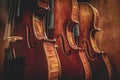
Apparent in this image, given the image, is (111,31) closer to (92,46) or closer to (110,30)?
(110,30)

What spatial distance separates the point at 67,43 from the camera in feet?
9.07

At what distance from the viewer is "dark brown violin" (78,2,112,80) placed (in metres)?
3.33

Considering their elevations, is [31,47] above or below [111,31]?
below

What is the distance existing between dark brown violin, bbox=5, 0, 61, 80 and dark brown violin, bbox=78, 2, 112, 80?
1180 millimetres

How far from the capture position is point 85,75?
9.39 feet

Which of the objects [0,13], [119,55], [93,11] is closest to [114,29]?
[119,55]

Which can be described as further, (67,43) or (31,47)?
(67,43)

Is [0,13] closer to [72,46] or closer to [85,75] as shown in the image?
[72,46]

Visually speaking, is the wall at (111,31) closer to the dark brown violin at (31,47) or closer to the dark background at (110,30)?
the dark background at (110,30)

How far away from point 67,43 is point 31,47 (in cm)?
76

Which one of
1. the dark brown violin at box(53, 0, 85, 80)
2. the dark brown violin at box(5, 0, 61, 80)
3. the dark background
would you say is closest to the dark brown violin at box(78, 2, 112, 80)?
the dark brown violin at box(53, 0, 85, 80)

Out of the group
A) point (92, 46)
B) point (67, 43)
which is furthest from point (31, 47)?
point (92, 46)

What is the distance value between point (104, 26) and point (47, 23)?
186 cm

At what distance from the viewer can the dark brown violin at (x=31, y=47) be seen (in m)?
2.03
